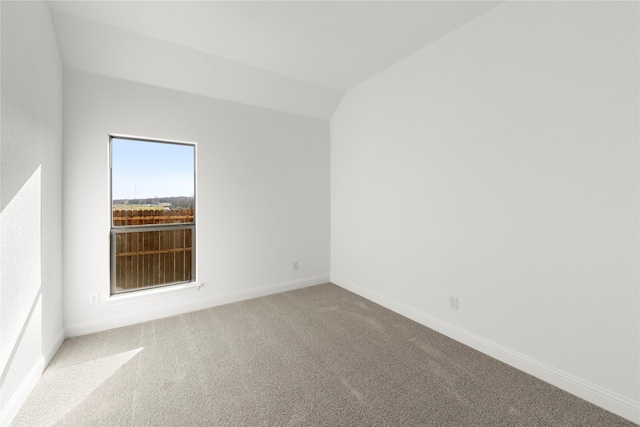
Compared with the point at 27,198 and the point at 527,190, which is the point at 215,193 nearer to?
the point at 27,198

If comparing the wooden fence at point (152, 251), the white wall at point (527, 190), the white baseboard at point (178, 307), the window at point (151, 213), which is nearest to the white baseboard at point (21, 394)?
the white baseboard at point (178, 307)

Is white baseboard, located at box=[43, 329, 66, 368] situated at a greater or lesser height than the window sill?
lesser

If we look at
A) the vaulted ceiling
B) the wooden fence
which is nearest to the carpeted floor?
the wooden fence

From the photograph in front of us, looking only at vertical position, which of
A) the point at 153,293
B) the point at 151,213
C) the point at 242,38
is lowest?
the point at 153,293

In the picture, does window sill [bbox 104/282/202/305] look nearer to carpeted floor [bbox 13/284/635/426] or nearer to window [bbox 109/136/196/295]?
window [bbox 109/136/196/295]

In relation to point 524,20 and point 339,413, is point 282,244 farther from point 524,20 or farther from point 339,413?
point 524,20

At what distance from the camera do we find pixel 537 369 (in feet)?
6.97

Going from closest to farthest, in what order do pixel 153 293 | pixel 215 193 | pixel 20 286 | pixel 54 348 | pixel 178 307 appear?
1. pixel 20 286
2. pixel 54 348
3. pixel 153 293
4. pixel 178 307
5. pixel 215 193

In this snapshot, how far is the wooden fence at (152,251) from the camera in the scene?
3.31m

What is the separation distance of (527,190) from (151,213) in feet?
12.4

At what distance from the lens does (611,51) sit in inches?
69.3

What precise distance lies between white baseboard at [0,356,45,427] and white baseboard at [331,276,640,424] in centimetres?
317

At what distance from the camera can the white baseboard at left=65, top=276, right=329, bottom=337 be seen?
112 inches

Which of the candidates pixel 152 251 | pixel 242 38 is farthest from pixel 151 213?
pixel 242 38
